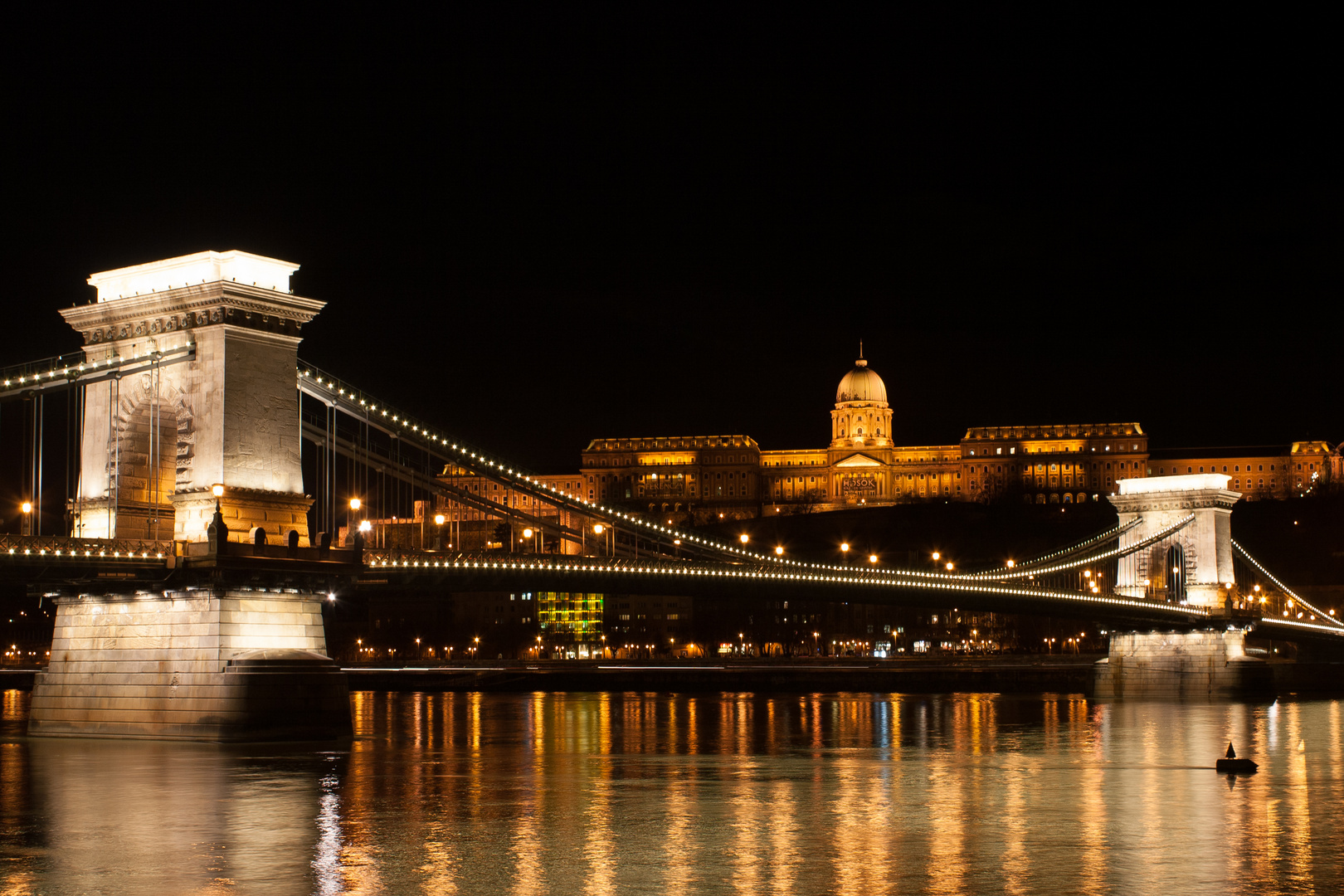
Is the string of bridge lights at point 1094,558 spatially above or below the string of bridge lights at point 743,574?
above

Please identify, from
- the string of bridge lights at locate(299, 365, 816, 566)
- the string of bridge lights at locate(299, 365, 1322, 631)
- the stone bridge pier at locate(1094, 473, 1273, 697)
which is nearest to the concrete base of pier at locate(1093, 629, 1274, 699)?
the stone bridge pier at locate(1094, 473, 1273, 697)

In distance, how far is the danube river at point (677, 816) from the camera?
1664cm

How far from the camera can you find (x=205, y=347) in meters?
33.4

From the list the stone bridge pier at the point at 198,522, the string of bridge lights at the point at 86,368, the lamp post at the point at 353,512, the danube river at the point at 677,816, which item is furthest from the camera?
the lamp post at the point at 353,512

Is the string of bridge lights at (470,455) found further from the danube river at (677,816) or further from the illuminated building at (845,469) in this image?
the illuminated building at (845,469)

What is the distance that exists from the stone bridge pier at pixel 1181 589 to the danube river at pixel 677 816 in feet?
79.9

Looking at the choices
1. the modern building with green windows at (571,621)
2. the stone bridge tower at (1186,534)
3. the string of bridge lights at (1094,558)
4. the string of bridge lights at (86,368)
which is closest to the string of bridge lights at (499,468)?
the string of bridge lights at (86,368)

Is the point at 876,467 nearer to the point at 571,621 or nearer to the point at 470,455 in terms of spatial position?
the point at 571,621

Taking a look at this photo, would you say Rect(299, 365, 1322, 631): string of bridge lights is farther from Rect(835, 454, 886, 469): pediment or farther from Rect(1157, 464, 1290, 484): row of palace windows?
Rect(835, 454, 886, 469): pediment

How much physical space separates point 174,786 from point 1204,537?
57569mm

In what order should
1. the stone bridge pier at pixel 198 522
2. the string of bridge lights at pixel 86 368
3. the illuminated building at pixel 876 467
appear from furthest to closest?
the illuminated building at pixel 876 467, the stone bridge pier at pixel 198 522, the string of bridge lights at pixel 86 368

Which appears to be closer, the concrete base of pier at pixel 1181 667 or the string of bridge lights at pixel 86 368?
the string of bridge lights at pixel 86 368

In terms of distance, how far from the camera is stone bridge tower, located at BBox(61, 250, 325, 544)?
1309 inches

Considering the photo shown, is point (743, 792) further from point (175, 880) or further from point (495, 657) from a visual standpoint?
point (495, 657)
